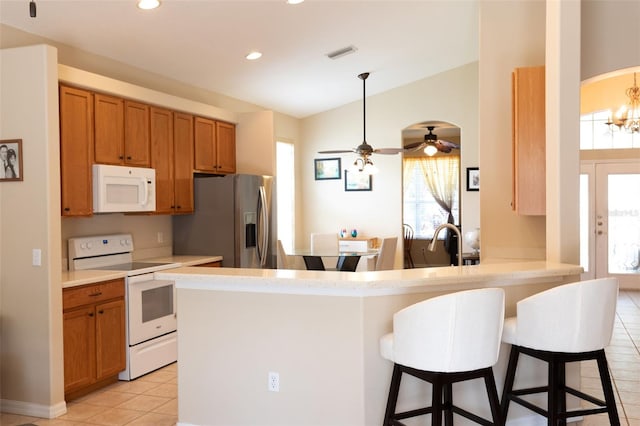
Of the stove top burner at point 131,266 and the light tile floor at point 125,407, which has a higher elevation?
the stove top burner at point 131,266

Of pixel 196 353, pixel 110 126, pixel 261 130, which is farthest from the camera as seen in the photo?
pixel 261 130

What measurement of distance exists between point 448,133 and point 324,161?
345 centimetres

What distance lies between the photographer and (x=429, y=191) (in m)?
10.8

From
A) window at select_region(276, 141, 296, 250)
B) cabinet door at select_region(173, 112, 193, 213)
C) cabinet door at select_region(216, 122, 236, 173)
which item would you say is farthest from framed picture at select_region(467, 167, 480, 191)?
cabinet door at select_region(173, 112, 193, 213)

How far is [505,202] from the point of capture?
4.59 meters

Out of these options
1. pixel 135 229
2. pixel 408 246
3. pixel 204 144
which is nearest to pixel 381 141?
pixel 408 246

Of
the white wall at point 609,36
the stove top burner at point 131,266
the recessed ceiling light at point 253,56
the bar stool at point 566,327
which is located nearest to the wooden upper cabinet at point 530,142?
the white wall at point 609,36

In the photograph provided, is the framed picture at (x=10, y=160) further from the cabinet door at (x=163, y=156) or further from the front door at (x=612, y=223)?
the front door at (x=612, y=223)

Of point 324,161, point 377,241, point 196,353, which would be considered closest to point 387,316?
point 196,353

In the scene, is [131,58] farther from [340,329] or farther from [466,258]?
[466,258]

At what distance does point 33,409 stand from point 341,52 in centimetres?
439

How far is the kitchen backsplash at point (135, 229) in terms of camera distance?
4371 mm

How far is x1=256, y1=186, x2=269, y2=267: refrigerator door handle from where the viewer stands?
18.6 feet

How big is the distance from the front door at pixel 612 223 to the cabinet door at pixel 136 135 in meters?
6.35
